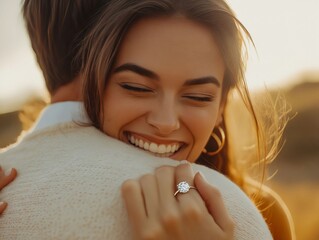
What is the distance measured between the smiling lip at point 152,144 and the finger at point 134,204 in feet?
1.85

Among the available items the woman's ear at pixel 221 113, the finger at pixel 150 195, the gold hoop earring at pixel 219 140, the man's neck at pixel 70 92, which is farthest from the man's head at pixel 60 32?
the finger at pixel 150 195

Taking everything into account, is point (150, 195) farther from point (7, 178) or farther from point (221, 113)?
point (221, 113)

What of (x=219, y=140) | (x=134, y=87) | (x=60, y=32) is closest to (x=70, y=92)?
(x=60, y=32)

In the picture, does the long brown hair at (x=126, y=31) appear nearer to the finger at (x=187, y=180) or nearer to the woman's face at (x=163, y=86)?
the woman's face at (x=163, y=86)

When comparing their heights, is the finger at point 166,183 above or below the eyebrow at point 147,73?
below

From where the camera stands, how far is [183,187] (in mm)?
1423

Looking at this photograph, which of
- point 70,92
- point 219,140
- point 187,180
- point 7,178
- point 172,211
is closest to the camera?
point 172,211

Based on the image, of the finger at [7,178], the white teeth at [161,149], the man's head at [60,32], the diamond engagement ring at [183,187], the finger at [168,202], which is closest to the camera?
the finger at [168,202]

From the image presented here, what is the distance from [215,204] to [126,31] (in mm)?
803

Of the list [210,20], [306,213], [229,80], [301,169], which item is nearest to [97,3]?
[210,20]

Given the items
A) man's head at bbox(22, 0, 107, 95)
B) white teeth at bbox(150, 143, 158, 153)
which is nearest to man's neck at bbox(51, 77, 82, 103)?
man's head at bbox(22, 0, 107, 95)

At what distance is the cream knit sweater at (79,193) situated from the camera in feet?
4.43

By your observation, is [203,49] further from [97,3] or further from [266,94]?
[266,94]

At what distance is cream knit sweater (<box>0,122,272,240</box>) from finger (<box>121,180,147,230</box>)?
0.13 feet
